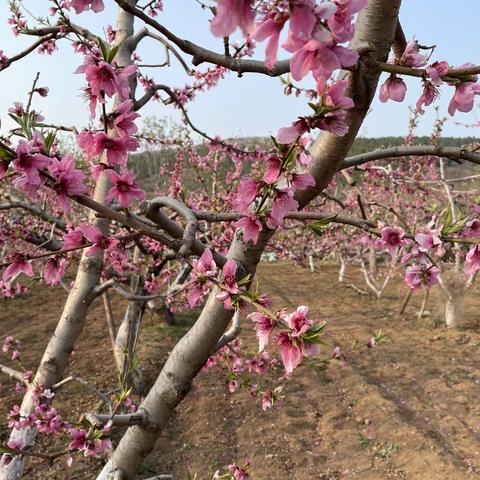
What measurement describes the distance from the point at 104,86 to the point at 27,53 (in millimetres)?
2234

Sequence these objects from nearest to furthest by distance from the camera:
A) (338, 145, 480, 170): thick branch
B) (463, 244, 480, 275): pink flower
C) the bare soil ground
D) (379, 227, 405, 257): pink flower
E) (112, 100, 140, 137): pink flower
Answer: (112, 100, 140, 137): pink flower < (338, 145, 480, 170): thick branch < (463, 244, 480, 275): pink flower < (379, 227, 405, 257): pink flower < the bare soil ground

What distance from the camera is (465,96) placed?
104cm

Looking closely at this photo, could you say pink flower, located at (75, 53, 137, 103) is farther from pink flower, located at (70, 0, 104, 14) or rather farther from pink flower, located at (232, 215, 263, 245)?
pink flower, located at (232, 215, 263, 245)

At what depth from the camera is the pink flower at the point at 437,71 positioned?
2.98 feet

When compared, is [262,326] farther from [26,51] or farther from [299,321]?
[26,51]

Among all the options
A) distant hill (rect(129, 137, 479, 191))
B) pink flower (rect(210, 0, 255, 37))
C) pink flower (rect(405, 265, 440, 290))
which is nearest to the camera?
pink flower (rect(210, 0, 255, 37))

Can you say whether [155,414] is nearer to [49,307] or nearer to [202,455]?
[202,455]

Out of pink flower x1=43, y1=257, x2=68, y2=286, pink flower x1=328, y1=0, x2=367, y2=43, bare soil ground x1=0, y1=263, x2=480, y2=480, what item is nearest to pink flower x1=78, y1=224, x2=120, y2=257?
pink flower x1=43, y1=257, x2=68, y2=286

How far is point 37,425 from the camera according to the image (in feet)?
8.98

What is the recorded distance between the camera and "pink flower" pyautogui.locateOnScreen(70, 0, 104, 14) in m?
0.92

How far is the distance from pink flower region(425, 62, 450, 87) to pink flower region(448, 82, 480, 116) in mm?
Result: 92

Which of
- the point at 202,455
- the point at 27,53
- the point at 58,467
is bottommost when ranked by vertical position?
the point at 58,467

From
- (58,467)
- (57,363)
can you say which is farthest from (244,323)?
(57,363)

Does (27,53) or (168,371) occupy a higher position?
(27,53)
